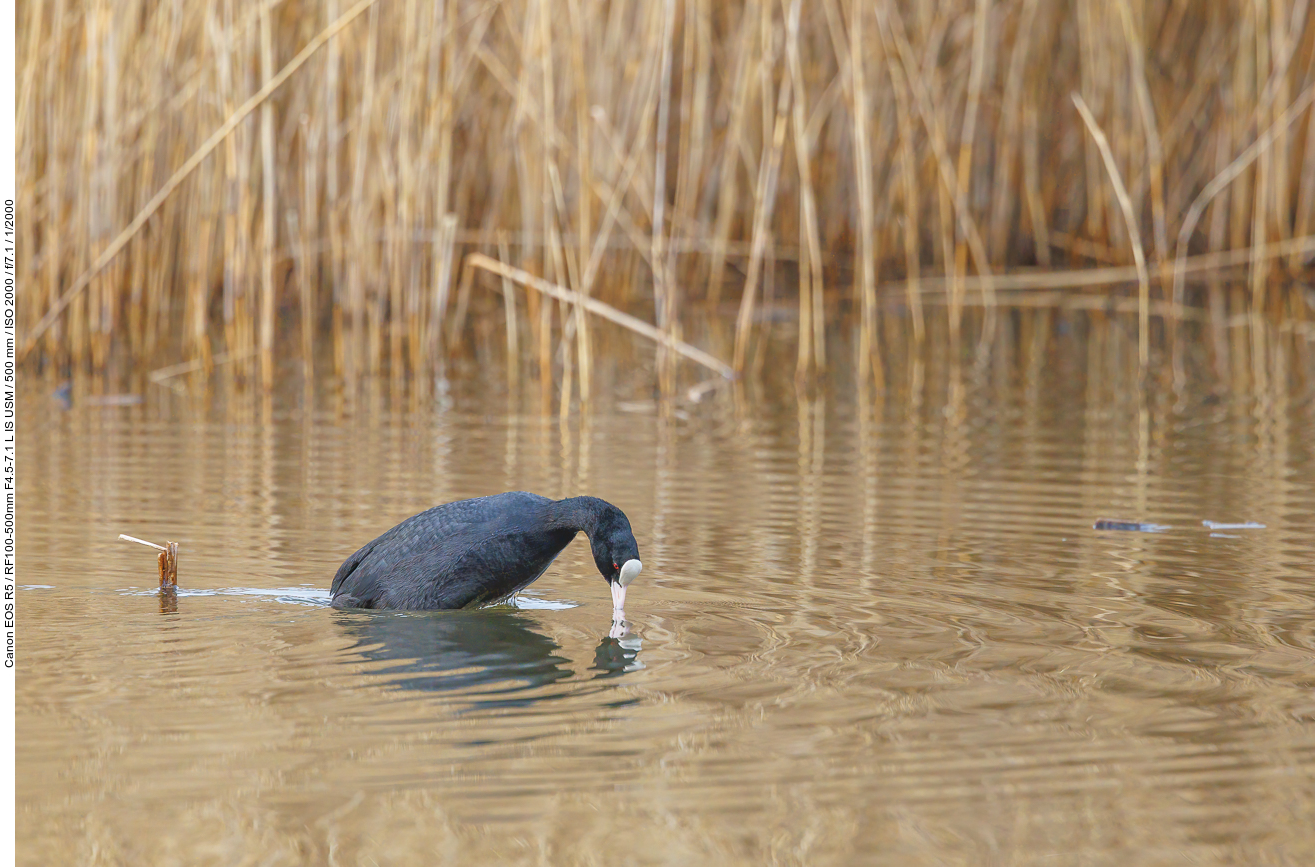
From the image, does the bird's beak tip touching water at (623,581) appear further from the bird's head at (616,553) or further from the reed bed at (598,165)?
the reed bed at (598,165)

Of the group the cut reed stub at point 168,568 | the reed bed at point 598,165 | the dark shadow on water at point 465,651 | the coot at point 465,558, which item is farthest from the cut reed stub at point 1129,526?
the reed bed at point 598,165

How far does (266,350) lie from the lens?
344 inches

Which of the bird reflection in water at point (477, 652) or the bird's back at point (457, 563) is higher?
the bird's back at point (457, 563)

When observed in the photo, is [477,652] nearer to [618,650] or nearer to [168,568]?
[618,650]

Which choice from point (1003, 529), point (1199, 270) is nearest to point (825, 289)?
point (1199, 270)

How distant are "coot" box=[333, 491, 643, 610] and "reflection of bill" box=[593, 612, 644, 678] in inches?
9.1

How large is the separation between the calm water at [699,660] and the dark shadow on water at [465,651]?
15 mm

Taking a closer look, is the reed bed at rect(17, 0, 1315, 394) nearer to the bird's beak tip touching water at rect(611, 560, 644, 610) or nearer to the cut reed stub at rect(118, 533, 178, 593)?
the cut reed stub at rect(118, 533, 178, 593)

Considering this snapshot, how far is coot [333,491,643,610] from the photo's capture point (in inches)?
179

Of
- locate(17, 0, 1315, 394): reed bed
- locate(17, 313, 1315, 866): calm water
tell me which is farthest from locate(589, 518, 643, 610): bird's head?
locate(17, 0, 1315, 394): reed bed

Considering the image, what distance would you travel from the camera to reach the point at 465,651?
4172 millimetres

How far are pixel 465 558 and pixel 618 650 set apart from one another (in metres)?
0.64

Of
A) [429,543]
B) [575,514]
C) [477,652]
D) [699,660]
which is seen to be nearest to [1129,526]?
[575,514]

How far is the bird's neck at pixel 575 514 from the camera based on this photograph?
445 centimetres
